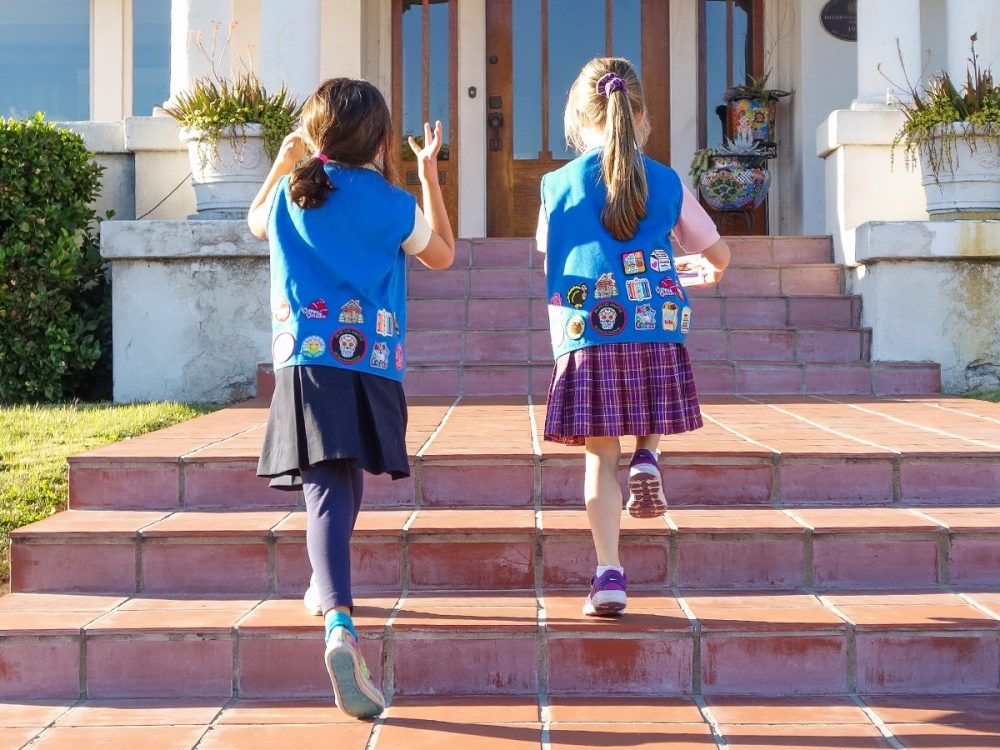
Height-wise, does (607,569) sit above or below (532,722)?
above

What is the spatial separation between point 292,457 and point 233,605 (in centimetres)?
78

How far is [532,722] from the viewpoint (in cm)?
277

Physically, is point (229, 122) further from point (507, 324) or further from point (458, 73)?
point (458, 73)

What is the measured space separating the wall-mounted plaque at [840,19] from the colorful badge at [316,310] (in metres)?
6.80

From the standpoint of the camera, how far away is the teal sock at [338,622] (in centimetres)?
260

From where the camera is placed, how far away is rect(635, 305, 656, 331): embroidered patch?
9.98 ft

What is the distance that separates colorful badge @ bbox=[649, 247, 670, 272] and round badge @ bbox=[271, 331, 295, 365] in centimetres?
97

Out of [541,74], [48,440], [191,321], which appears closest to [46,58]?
[541,74]

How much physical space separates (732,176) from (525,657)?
5.67m

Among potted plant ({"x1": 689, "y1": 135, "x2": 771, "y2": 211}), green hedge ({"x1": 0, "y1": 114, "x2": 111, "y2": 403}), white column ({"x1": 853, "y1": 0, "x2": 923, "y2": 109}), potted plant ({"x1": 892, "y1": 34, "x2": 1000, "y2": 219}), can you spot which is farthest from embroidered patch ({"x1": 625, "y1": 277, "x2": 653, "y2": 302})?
potted plant ({"x1": 689, "y1": 135, "x2": 771, "y2": 211})

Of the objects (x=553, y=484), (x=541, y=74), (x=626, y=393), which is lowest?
(x=553, y=484)

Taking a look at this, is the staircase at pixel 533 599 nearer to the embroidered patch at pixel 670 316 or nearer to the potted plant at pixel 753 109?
the embroidered patch at pixel 670 316

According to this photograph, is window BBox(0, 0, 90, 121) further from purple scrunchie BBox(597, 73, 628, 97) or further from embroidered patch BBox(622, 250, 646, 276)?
embroidered patch BBox(622, 250, 646, 276)

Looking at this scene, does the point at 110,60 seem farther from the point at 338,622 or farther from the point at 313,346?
the point at 338,622
